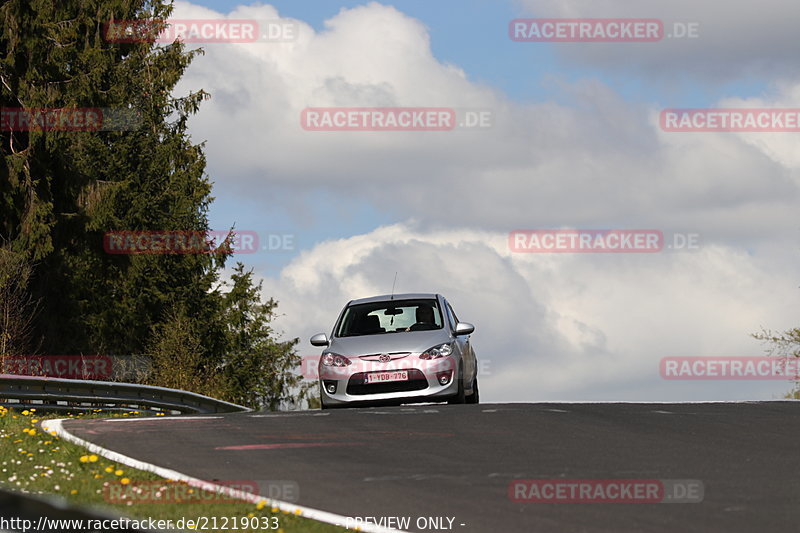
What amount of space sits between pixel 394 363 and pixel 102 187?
22738 millimetres

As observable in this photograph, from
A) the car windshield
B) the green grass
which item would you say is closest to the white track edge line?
the green grass

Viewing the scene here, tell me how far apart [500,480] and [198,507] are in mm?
2485

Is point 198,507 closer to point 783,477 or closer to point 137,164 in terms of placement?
point 783,477

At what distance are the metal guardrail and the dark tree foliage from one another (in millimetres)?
12351

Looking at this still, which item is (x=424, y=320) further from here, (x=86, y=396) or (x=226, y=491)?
(x=226, y=491)

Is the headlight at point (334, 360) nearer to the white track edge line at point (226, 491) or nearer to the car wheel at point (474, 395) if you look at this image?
the car wheel at point (474, 395)

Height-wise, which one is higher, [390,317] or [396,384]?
[390,317]

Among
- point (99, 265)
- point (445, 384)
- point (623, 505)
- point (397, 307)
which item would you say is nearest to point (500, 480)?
point (623, 505)

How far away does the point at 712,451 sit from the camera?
37.8ft

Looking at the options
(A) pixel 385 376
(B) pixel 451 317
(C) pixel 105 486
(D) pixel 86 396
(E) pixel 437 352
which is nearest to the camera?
(C) pixel 105 486

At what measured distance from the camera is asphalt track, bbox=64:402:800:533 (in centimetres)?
830

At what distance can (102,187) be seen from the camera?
37.4m

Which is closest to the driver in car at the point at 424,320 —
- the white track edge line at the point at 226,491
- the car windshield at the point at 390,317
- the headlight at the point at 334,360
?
the car windshield at the point at 390,317

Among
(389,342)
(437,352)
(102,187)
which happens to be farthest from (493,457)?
(102,187)
